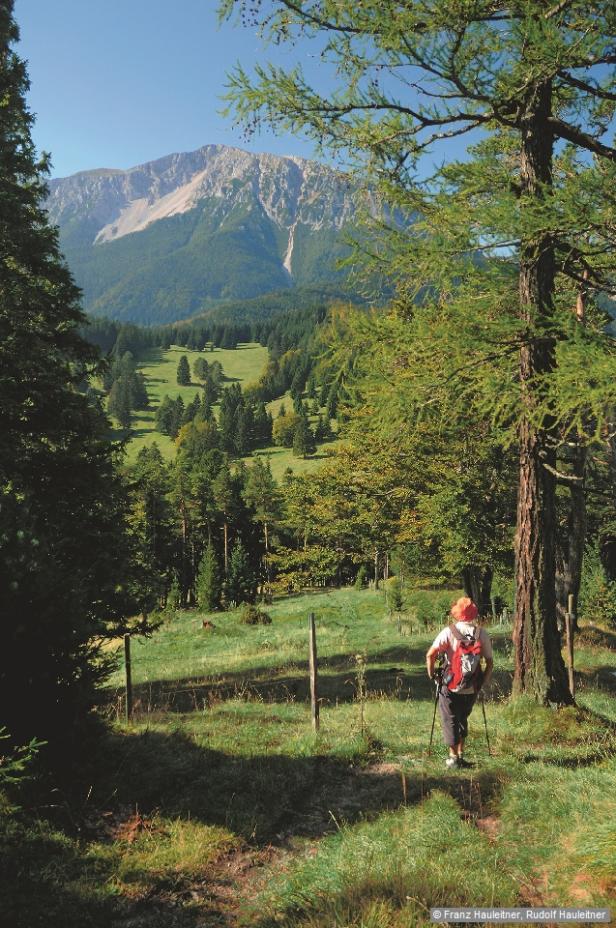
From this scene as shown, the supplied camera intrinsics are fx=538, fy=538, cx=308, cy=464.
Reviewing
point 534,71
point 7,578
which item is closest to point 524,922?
point 7,578

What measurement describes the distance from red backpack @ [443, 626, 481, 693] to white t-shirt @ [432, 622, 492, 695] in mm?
33

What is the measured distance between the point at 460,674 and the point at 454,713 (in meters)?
0.43

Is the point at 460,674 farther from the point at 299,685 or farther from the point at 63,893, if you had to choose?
the point at 299,685

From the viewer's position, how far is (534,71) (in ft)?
19.2

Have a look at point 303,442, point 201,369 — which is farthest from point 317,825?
point 201,369

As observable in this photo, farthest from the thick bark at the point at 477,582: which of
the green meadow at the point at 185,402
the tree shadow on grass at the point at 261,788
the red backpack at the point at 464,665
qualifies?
the green meadow at the point at 185,402

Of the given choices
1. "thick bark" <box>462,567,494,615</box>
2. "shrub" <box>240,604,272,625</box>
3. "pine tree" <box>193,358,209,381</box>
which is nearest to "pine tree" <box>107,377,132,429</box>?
"pine tree" <box>193,358,209,381</box>

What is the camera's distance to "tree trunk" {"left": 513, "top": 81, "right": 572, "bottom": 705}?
6.91 meters

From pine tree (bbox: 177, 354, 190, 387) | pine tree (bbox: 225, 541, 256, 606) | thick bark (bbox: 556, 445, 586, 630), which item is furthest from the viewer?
pine tree (bbox: 177, 354, 190, 387)

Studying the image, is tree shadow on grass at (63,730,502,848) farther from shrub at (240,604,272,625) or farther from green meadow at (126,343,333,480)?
green meadow at (126,343,333,480)

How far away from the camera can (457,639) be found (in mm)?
6125

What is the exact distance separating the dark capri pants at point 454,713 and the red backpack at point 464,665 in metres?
0.10

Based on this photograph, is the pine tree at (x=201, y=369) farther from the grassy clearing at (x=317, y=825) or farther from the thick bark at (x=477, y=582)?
the grassy clearing at (x=317, y=825)

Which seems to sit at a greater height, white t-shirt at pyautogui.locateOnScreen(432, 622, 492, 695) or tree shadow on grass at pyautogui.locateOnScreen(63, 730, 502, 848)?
white t-shirt at pyautogui.locateOnScreen(432, 622, 492, 695)
